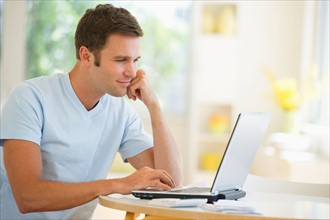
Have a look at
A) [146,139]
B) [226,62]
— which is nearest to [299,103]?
[226,62]

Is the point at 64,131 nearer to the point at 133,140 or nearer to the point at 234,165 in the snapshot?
the point at 133,140

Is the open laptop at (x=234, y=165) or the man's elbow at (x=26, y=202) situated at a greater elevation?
the open laptop at (x=234, y=165)

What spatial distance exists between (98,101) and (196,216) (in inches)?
33.7

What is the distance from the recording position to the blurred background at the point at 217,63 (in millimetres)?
5332

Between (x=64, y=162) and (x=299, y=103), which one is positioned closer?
(x=64, y=162)

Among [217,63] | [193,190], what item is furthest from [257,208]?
[217,63]

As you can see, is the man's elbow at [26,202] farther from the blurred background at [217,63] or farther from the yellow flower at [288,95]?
the yellow flower at [288,95]

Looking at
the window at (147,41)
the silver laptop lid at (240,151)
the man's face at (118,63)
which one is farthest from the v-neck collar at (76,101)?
the window at (147,41)

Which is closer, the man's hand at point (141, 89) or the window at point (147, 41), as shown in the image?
the man's hand at point (141, 89)

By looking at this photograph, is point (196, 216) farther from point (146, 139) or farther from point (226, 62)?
point (226, 62)

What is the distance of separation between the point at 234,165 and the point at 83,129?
0.67m

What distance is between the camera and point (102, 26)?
238 cm

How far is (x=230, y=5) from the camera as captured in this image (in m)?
5.91

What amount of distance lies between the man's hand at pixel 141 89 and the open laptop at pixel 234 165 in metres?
0.51
